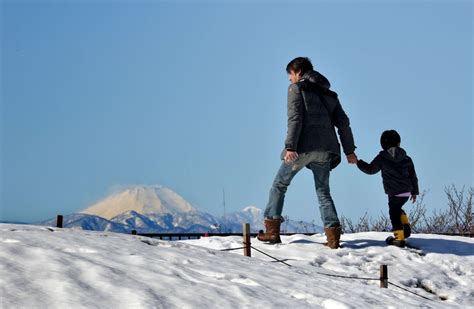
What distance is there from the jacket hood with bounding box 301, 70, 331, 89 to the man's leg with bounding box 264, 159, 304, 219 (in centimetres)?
110

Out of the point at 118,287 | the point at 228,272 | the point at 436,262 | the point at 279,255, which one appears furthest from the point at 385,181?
the point at 118,287

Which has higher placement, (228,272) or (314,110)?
(314,110)

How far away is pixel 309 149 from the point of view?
7.71 metres

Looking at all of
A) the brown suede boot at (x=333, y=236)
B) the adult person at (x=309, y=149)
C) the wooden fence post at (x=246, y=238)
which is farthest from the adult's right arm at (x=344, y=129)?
the wooden fence post at (x=246, y=238)

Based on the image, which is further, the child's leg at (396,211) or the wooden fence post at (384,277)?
the child's leg at (396,211)

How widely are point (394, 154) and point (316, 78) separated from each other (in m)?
1.53

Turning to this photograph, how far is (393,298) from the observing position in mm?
5258

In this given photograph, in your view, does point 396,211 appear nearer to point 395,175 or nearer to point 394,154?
point 395,175

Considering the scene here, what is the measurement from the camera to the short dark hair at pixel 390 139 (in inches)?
336

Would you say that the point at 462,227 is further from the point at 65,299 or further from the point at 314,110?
the point at 65,299

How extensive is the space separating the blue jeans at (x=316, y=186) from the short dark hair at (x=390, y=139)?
3.64 ft

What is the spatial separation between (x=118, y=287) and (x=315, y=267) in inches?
131

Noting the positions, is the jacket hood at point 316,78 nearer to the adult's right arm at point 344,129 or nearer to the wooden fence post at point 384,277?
the adult's right arm at point 344,129

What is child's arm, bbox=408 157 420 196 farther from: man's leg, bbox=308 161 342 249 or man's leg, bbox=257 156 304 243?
man's leg, bbox=257 156 304 243
